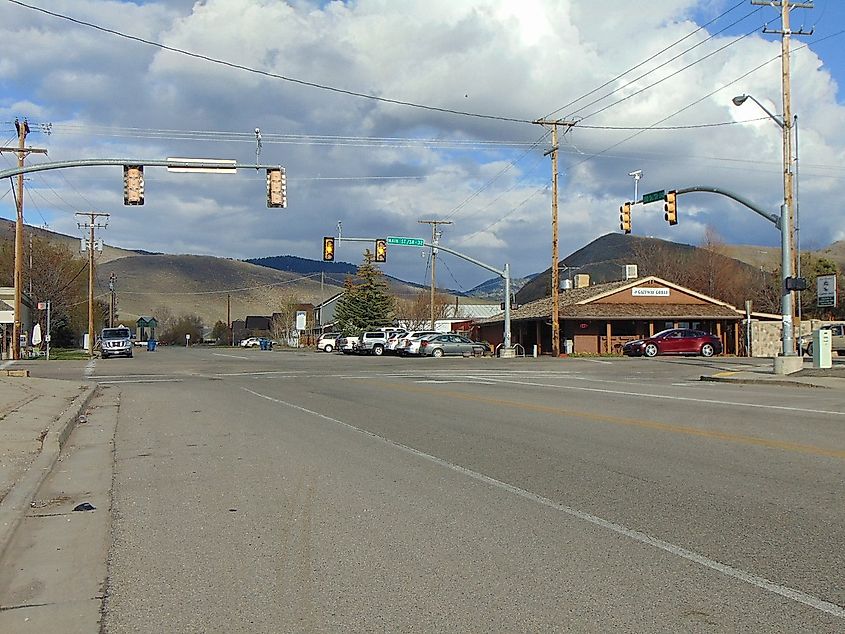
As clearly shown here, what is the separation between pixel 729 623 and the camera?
202 inches

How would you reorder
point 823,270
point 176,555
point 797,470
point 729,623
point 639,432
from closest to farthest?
point 729,623
point 176,555
point 797,470
point 639,432
point 823,270

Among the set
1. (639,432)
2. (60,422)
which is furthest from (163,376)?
(639,432)

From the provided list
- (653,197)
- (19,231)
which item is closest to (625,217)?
(653,197)

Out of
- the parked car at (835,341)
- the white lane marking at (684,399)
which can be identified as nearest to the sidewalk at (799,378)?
the white lane marking at (684,399)

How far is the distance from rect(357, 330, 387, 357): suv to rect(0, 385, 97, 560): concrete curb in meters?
46.6

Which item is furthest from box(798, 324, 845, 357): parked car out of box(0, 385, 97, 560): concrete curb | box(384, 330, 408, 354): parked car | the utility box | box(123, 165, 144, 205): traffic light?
box(0, 385, 97, 560): concrete curb

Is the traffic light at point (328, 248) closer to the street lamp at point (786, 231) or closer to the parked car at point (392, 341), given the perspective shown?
the parked car at point (392, 341)

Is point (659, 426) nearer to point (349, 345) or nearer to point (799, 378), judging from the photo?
point (799, 378)

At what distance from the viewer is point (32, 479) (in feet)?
33.1

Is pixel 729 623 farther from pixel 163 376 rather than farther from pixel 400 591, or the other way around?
pixel 163 376

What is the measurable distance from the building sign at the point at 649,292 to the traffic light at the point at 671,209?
28.9m

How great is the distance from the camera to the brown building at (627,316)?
5775 cm

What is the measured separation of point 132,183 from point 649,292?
4257 cm

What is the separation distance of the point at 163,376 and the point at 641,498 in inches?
1080
